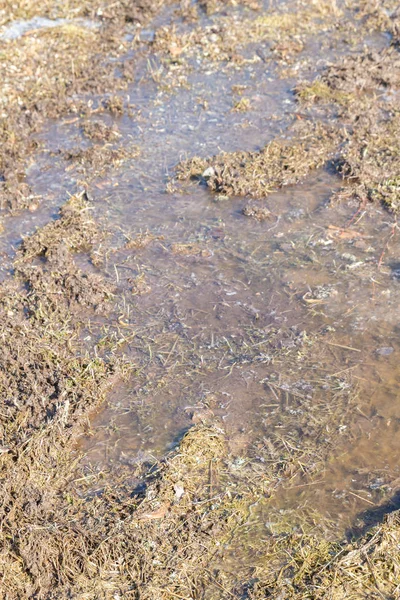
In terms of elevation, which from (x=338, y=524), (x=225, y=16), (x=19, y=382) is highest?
(x=225, y=16)

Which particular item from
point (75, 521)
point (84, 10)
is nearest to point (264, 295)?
point (75, 521)

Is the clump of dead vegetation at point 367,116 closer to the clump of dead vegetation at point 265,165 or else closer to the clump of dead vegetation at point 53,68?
the clump of dead vegetation at point 265,165

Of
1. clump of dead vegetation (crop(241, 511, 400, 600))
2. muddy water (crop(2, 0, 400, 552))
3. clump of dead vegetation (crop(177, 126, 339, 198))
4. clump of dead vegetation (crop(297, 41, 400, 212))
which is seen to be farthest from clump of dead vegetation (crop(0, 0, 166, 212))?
clump of dead vegetation (crop(241, 511, 400, 600))

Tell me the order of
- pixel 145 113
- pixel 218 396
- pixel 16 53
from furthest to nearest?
pixel 16 53, pixel 145 113, pixel 218 396

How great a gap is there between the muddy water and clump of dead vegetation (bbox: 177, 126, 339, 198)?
16 cm

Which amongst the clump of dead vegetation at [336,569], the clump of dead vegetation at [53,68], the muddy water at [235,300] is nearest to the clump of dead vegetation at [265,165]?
the muddy water at [235,300]

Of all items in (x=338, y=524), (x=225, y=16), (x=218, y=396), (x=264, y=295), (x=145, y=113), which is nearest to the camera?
(x=338, y=524)

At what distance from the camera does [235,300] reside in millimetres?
6098

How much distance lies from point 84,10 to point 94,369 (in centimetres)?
762

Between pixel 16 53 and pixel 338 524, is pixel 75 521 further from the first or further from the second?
pixel 16 53

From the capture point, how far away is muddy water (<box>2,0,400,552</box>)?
4.91 m

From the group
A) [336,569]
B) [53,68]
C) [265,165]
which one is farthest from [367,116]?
[336,569]

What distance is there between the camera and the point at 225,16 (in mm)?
10734

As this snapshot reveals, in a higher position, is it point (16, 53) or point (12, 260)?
point (16, 53)
